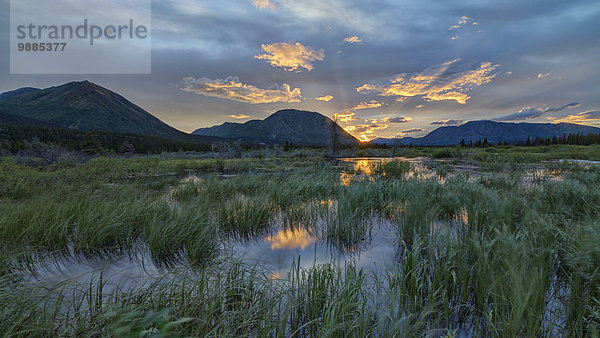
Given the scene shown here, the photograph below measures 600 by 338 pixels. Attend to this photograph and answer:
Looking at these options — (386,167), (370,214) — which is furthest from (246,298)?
(386,167)

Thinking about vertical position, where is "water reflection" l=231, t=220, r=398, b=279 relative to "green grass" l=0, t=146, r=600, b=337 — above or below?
below

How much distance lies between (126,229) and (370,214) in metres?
5.84

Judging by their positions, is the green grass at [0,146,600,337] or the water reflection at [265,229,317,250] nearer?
the green grass at [0,146,600,337]

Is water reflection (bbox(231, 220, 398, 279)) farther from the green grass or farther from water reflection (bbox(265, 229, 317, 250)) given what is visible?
the green grass

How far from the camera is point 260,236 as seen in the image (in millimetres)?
5398

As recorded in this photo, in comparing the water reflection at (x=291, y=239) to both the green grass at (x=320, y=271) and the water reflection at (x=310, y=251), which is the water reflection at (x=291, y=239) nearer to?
the water reflection at (x=310, y=251)

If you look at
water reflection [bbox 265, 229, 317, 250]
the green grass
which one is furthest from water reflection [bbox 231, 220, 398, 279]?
the green grass

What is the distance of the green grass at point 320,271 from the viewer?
84.4 inches

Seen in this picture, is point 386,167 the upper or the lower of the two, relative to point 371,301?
upper

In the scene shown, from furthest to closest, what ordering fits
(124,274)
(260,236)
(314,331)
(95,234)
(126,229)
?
(260,236) → (126,229) → (95,234) → (124,274) → (314,331)

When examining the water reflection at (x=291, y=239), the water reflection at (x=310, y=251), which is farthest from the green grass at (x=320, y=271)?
the water reflection at (x=291, y=239)

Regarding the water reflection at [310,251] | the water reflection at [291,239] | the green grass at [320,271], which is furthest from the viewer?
the water reflection at [291,239]

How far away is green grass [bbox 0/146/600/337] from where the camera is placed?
2145 mm

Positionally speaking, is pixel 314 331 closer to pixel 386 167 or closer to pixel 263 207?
pixel 263 207
